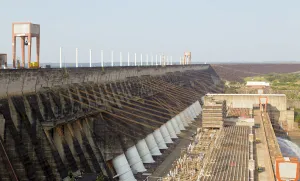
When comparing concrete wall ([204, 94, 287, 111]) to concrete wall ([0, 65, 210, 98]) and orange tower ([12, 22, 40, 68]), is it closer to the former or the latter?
concrete wall ([0, 65, 210, 98])

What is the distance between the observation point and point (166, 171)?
31625mm

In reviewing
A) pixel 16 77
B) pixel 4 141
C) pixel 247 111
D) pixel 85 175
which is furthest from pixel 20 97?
pixel 247 111

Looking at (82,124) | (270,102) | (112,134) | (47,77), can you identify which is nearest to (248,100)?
(270,102)

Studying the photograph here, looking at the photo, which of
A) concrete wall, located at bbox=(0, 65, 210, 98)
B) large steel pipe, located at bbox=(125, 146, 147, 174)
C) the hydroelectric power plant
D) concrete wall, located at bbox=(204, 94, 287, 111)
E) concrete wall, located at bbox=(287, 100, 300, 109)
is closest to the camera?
the hydroelectric power plant

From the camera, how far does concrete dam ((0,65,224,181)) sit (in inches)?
822

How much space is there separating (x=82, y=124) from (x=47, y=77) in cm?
419

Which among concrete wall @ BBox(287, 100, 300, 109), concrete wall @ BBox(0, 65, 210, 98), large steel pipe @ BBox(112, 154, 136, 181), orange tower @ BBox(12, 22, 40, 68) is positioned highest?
orange tower @ BBox(12, 22, 40, 68)

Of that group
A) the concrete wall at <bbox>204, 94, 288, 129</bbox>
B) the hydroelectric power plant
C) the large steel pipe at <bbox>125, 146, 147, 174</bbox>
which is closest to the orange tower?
the hydroelectric power plant

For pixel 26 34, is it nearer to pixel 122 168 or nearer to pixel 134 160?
pixel 122 168

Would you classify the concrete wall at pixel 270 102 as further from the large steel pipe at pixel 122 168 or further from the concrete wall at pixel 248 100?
the large steel pipe at pixel 122 168

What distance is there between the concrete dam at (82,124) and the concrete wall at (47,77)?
5 centimetres

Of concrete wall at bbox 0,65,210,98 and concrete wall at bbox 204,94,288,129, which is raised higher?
concrete wall at bbox 0,65,210,98

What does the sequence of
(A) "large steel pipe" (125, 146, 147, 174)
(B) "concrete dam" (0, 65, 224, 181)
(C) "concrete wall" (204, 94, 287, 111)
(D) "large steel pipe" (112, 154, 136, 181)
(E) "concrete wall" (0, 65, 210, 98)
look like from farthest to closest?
(C) "concrete wall" (204, 94, 287, 111) → (A) "large steel pipe" (125, 146, 147, 174) → (D) "large steel pipe" (112, 154, 136, 181) → (E) "concrete wall" (0, 65, 210, 98) → (B) "concrete dam" (0, 65, 224, 181)

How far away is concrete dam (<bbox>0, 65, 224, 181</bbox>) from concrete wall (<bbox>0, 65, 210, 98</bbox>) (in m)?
0.05
